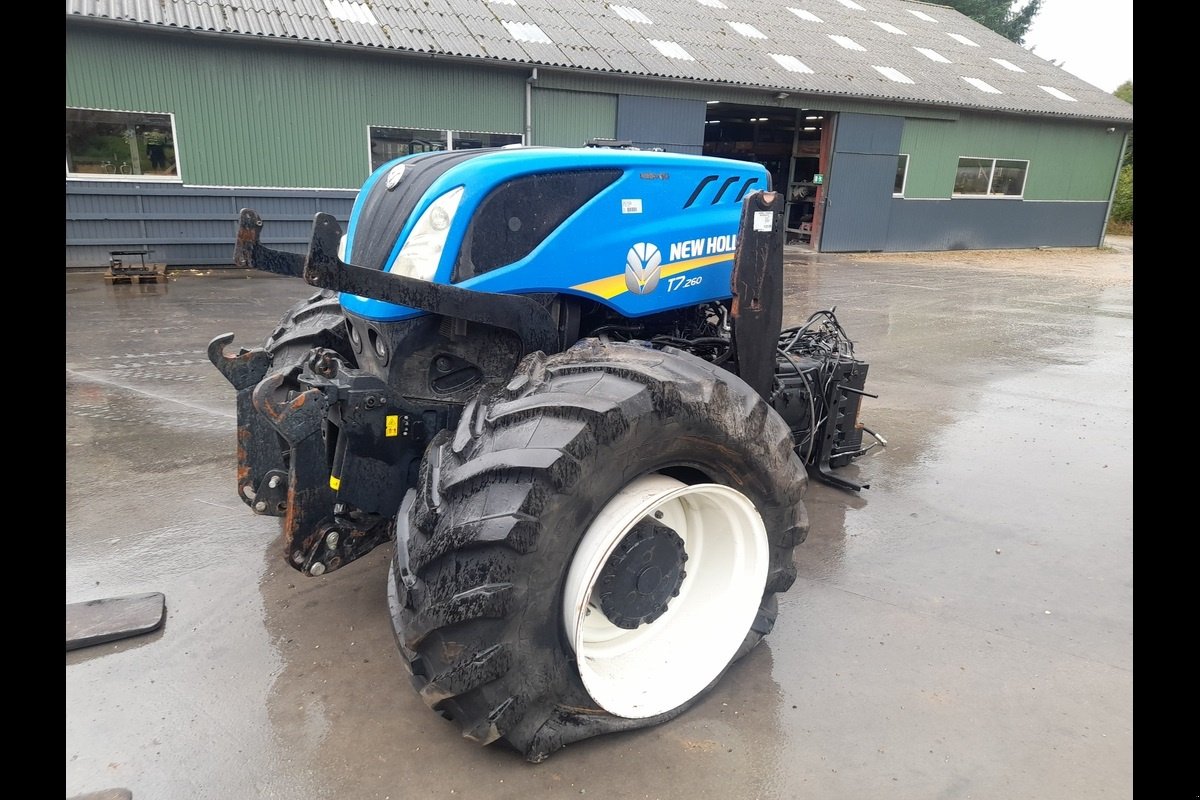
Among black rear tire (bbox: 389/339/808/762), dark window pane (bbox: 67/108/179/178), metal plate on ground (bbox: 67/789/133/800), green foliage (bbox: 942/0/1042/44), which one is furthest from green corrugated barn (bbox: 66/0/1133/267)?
green foliage (bbox: 942/0/1042/44)

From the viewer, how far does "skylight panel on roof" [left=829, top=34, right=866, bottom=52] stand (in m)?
18.5

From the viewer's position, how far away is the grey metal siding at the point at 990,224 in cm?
1838

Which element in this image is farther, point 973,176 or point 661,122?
point 973,176

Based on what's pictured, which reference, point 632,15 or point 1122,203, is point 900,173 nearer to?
point 632,15

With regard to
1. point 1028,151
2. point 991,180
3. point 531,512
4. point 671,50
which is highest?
point 671,50

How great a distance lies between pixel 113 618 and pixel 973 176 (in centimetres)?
2036

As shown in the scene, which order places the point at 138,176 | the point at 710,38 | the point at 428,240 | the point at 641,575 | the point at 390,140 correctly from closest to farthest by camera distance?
the point at 641,575 → the point at 428,240 → the point at 138,176 → the point at 390,140 → the point at 710,38

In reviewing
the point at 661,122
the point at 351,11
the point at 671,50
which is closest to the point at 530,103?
the point at 661,122

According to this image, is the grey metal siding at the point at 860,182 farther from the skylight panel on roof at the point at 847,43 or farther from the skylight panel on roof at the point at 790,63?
the skylight panel on roof at the point at 847,43

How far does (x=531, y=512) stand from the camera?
6.72ft

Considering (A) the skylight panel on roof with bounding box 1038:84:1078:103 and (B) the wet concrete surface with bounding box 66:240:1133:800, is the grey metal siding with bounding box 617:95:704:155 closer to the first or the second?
(B) the wet concrete surface with bounding box 66:240:1133:800

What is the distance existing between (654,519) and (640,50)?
13971mm
